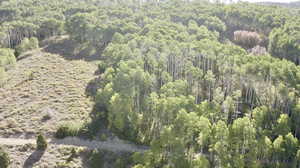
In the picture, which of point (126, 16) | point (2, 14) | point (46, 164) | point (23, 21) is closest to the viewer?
point (46, 164)

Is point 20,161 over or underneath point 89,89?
underneath

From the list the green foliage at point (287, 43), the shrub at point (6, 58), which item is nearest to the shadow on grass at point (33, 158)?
the shrub at point (6, 58)

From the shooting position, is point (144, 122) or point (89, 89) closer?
point (144, 122)

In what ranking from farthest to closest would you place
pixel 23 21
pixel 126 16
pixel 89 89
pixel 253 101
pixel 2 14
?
1. pixel 2 14
2. pixel 126 16
3. pixel 23 21
4. pixel 89 89
5. pixel 253 101

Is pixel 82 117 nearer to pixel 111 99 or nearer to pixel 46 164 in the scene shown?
pixel 111 99

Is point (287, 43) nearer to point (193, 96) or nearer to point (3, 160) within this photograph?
point (193, 96)

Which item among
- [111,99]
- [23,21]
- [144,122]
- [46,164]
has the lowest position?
[46,164]

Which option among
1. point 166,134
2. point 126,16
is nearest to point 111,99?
point 166,134

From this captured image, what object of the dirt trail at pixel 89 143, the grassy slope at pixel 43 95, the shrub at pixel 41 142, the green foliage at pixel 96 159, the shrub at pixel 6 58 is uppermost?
the shrub at pixel 6 58

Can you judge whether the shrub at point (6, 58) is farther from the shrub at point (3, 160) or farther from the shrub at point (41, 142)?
the shrub at point (3, 160)
